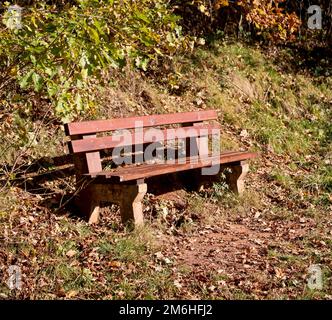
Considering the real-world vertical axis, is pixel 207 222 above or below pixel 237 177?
below

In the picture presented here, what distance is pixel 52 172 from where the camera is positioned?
6.12m

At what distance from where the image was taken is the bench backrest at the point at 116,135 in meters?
5.41

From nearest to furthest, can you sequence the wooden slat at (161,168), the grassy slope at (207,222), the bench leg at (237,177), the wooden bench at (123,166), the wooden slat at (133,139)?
the grassy slope at (207,222) → the wooden slat at (161,168) → the wooden bench at (123,166) → the wooden slat at (133,139) → the bench leg at (237,177)

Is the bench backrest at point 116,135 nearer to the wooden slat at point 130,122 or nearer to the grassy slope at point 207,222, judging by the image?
the wooden slat at point 130,122

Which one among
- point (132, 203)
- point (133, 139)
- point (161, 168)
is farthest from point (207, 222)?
point (133, 139)

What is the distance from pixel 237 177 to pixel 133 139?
1.39 metres

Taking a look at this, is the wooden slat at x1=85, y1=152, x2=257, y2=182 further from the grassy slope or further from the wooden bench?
the grassy slope

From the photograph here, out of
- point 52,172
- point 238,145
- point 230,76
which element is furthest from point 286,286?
point 230,76

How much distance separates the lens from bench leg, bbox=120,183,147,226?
5.11m

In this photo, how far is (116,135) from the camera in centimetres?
584

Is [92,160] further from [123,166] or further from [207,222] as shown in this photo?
[207,222]

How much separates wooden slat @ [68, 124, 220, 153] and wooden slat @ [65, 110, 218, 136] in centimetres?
10

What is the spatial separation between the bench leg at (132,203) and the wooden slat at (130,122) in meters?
0.77

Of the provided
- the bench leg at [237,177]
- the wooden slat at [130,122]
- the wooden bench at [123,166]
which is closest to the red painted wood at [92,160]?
the wooden bench at [123,166]
